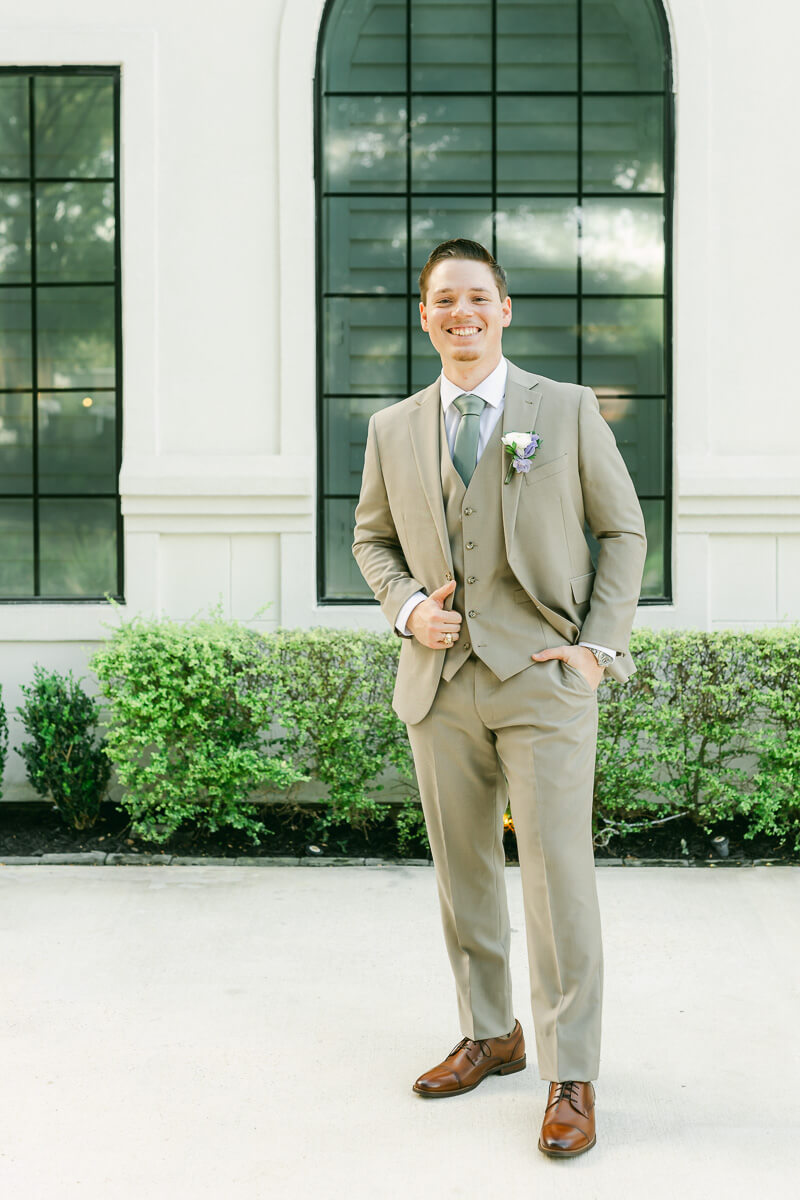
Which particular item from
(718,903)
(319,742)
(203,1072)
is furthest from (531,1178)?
(319,742)

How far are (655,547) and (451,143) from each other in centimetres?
252

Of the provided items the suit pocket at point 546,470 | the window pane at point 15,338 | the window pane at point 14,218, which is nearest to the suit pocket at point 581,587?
the suit pocket at point 546,470

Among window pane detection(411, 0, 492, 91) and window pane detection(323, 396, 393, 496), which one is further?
window pane detection(323, 396, 393, 496)

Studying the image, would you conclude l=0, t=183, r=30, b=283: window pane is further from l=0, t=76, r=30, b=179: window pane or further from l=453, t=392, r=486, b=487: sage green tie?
l=453, t=392, r=486, b=487: sage green tie

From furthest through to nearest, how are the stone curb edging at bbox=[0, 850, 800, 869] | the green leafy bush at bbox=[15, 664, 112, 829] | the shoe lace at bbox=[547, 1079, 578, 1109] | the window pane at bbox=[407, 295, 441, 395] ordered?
the window pane at bbox=[407, 295, 441, 395] < the green leafy bush at bbox=[15, 664, 112, 829] < the stone curb edging at bbox=[0, 850, 800, 869] < the shoe lace at bbox=[547, 1079, 578, 1109]

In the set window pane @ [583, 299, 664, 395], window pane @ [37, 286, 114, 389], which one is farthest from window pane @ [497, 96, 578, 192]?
window pane @ [37, 286, 114, 389]

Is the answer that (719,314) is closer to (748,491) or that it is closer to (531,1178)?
(748,491)

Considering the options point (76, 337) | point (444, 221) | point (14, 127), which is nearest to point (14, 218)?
point (14, 127)

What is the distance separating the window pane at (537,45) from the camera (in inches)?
251

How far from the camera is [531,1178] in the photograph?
109 inches

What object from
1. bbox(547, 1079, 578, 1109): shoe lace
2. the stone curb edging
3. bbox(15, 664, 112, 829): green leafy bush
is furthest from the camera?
bbox(15, 664, 112, 829): green leafy bush

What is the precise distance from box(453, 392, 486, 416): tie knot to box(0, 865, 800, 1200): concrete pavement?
187 cm

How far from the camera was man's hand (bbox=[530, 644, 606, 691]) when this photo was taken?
299 cm

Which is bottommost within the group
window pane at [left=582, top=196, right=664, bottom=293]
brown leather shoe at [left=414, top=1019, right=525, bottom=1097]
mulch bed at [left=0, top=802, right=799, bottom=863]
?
mulch bed at [left=0, top=802, right=799, bottom=863]
